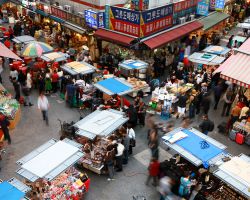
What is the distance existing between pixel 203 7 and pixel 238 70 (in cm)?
1120

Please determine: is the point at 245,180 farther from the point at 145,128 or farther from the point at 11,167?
the point at 11,167

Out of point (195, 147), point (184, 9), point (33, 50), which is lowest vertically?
point (195, 147)

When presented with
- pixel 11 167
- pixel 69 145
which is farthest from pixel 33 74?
pixel 69 145

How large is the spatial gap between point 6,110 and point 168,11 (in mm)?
11942

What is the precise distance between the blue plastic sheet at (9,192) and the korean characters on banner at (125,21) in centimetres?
1242

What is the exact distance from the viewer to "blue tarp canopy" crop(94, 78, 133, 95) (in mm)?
15211

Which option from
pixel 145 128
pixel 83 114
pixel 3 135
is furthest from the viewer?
pixel 83 114

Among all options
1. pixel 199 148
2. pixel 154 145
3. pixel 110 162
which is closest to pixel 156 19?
pixel 154 145

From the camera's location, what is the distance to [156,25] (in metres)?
19.7

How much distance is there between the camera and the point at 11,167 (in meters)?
12.6

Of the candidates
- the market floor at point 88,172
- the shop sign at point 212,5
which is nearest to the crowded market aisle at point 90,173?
the market floor at point 88,172

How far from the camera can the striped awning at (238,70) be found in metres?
14.2

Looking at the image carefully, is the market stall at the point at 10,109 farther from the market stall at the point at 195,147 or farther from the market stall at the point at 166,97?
the market stall at the point at 195,147

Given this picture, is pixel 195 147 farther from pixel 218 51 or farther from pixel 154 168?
pixel 218 51
